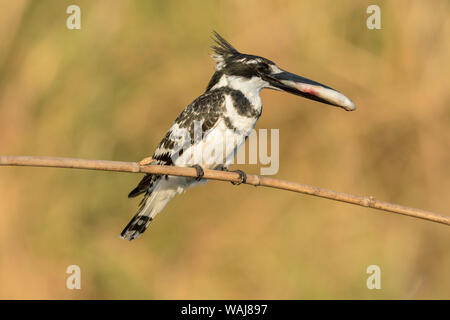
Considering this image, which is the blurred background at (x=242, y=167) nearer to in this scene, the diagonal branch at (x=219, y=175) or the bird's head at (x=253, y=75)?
the bird's head at (x=253, y=75)

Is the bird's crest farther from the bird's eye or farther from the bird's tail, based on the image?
the bird's tail

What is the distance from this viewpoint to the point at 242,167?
453 cm

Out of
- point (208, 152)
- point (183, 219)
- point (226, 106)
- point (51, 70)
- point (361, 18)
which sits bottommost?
point (183, 219)

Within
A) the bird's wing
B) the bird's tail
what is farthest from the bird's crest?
the bird's tail

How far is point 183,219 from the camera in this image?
4.56m

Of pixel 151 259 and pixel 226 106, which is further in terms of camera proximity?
pixel 151 259

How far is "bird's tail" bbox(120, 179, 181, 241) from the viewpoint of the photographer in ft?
11.2

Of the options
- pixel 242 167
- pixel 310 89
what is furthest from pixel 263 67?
pixel 242 167

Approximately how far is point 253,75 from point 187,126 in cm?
45

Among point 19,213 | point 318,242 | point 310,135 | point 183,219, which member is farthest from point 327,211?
point 19,213

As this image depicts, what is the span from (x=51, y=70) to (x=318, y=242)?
7.81ft

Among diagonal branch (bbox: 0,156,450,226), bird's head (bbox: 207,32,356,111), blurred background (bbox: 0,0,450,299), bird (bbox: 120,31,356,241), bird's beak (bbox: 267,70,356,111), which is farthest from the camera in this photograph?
blurred background (bbox: 0,0,450,299)

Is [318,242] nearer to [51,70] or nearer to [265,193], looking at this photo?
[265,193]

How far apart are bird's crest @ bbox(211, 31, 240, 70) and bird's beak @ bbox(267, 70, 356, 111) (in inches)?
14.6
